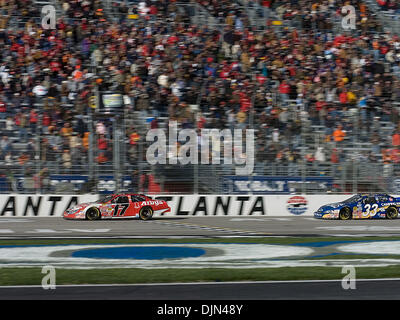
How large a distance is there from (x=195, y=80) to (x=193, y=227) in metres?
7.72

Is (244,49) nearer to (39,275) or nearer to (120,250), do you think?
(120,250)

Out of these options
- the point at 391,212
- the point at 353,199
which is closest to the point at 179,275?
the point at 353,199

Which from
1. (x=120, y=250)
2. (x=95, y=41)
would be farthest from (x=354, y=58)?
(x=120, y=250)

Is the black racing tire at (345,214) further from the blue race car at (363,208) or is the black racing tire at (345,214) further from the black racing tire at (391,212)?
the black racing tire at (391,212)

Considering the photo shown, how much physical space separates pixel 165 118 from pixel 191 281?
533 inches

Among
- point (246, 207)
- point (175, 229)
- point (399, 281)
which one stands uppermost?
point (399, 281)

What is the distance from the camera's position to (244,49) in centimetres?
2711

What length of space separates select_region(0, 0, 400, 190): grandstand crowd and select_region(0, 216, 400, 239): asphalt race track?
2226 mm

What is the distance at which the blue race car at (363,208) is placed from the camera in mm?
22125

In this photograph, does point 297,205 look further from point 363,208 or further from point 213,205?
point 213,205

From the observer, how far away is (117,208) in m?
21.5

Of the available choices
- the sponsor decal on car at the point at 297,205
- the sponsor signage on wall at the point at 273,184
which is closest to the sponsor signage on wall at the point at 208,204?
the sponsor decal on car at the point at 297,205

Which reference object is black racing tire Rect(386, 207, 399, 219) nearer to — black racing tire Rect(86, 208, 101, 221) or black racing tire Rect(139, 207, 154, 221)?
black racing tire Rect(139, 207, 154, 221)
